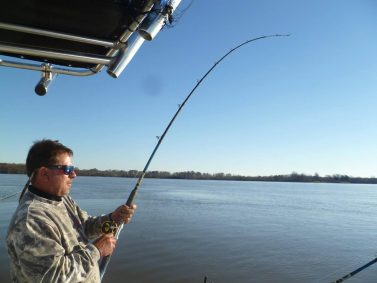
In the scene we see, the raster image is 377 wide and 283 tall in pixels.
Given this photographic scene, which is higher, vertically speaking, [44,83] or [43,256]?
[44,83]

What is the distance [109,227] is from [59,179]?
1.66 feet

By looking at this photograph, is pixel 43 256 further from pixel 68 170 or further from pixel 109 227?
pixel 109 227

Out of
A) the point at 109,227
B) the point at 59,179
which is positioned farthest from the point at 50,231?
the point at 109,227

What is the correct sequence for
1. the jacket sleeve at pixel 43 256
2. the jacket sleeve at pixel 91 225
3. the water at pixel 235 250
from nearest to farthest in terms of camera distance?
the jacket sleeve at pixel 43 256
the jacket sleeve at pixel 91 225
the water at pixel 235 250

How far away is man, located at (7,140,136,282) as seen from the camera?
1657 millimetres

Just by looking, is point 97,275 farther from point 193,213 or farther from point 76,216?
point 193,213

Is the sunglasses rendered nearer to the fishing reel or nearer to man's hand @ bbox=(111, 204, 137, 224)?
the fishing reel

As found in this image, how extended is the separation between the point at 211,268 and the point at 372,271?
4.44 m

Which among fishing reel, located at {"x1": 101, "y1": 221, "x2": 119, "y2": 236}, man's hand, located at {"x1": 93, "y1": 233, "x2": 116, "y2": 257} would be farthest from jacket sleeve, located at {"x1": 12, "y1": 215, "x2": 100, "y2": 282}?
fishing reel, located at {"x1": 101, "y1": 221, "x2": 119, "y2": 236}

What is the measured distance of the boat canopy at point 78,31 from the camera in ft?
6.26

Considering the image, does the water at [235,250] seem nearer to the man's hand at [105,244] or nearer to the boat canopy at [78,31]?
the man's hand at [105,244]

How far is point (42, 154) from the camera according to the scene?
2.02 metres

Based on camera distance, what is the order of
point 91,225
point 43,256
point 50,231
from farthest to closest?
1. point 91,225
2. point 50,231
3. point 43,256

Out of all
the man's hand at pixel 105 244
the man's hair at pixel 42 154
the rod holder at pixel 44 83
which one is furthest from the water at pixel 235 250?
the man's hair at pixel 42 154
